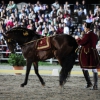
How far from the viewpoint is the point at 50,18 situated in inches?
864

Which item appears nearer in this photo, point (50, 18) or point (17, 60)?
point (17, 60)

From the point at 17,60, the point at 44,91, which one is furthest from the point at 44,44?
the point at 17,60

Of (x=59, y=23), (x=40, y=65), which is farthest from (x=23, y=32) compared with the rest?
(x=59, y=23)

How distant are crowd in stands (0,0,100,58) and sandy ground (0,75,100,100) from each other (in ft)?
21.4

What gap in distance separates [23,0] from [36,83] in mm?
12664

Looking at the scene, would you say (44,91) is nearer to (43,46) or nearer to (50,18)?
(43,46)

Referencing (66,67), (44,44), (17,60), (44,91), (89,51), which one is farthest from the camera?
(17,60)

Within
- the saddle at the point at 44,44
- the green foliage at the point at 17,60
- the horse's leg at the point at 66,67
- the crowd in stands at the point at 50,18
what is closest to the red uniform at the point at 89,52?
the horse's leg at the point at 66,67

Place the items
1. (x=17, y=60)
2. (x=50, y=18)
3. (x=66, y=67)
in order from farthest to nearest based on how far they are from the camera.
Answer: (x=50, y=18)
(x=17, y=60)
(x=66, y=67)

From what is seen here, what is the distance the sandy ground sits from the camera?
10289mm

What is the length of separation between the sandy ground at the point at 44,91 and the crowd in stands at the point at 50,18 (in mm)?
6528

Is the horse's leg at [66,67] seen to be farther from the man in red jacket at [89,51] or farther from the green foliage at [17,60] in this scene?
the green foliage at [17,60]

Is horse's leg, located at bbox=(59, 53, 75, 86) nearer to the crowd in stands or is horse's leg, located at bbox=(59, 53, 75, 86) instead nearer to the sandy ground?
the sandy ground

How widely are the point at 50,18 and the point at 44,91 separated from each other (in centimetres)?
1083
